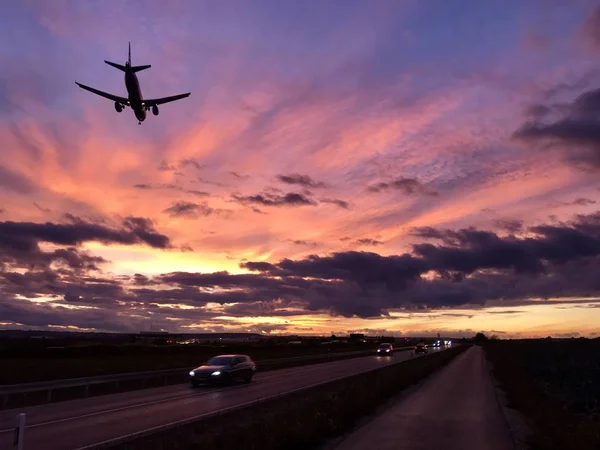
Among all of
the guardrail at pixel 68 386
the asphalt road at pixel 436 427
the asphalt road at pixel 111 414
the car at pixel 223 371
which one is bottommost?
the asphalt road at pixel 436 427

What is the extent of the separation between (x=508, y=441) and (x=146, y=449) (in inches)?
312

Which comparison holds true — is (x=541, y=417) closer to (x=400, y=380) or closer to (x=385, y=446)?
(x=385, y=446)

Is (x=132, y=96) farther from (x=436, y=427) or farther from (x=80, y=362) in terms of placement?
(x=80, y=362)

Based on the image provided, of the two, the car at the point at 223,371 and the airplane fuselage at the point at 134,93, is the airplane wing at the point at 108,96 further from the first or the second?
the car at the point at 223,371

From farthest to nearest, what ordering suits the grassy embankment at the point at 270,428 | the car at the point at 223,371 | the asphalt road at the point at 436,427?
the car at the point at 223,371
the asphalt road at the point at 436,427
the grassy embankment at the point at 270,428

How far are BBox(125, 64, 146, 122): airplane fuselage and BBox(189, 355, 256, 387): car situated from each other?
13.3m

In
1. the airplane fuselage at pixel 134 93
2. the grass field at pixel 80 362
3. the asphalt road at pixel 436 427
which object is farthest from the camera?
the grass field at pixel 80 362

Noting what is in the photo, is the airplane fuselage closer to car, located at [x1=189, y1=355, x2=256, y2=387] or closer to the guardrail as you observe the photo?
the guardrail

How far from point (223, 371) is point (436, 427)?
1754 centimetres

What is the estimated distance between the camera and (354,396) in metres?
20.9

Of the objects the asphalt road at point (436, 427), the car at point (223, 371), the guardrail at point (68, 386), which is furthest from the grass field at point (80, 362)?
the asphalt road at point (436, 427)

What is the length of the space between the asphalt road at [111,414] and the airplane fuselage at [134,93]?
11811 mm

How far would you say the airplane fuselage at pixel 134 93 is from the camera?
26.0m

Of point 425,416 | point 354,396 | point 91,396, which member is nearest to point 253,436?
point 425,416
